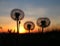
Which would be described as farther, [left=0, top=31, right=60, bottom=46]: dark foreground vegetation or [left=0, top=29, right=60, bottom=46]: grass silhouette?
[left=0, top=29, right=60, bottom=46]: grass silhouette

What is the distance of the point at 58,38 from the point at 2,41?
32.8ft

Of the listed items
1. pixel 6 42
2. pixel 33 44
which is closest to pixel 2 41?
pixel 6 42

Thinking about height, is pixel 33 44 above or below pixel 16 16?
below

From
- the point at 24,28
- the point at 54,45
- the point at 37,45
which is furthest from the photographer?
the point at 24,28

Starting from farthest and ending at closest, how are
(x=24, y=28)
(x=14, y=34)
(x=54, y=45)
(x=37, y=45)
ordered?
(x=24, y=28) → (x=14, y=34) → (x=37, y=45) → (x=54, y=45)

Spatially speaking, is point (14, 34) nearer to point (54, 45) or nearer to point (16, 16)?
point (16, 16)

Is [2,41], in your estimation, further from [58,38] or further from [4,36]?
[58,38]

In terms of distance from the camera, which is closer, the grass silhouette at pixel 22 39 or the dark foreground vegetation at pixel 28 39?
the dark foreground vegetation at pixel 28 39

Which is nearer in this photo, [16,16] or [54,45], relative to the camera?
[54,45]

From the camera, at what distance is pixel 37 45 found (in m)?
56.7

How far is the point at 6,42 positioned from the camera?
192 feet

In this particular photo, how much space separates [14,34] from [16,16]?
3.50 metres

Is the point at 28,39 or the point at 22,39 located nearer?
the point at 28,39

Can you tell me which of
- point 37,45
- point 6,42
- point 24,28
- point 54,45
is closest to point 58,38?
point 54,45
